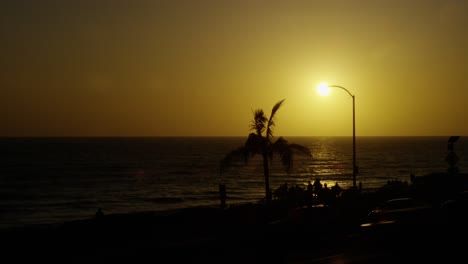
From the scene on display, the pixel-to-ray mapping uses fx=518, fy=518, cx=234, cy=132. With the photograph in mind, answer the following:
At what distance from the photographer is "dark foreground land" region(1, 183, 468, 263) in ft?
52.4

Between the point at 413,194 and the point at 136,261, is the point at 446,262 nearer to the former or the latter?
the point at 136,261

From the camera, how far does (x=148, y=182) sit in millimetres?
89438

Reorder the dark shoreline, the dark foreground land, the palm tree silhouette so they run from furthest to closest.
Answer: the palm tree silhouette → the dark shoreline → the dark foreground land

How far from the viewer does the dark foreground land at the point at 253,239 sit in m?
16.0

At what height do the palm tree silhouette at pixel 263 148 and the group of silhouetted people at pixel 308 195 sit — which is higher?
the palm tree silhouette at pixel 263 148

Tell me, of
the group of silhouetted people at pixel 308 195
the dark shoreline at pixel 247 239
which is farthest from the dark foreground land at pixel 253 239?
the group of silhouetted people at pixel 308 195

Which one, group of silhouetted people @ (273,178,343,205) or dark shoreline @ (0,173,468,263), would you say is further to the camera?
group of silhouetted people @ (273,178,343,205)

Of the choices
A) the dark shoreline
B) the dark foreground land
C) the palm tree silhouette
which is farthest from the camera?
the palm tree silhouette

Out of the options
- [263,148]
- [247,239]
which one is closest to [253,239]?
[247,239]

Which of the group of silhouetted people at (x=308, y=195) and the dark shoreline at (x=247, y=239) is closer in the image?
the dark shoreline at (x=247, y=239)

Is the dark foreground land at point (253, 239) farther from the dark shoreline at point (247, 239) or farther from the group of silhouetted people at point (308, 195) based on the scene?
the group of silhouetted people at point (308, 195)

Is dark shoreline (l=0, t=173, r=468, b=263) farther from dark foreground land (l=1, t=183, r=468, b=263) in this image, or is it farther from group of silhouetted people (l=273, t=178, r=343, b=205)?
group of silhouetted people (l=273, t=178, r=343, b=205)

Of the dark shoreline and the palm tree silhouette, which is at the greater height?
the palm tree silhouette

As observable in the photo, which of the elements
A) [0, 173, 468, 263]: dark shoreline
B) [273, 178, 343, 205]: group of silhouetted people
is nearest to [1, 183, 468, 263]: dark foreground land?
[0, 173, 468, 263]: dark shoreline
